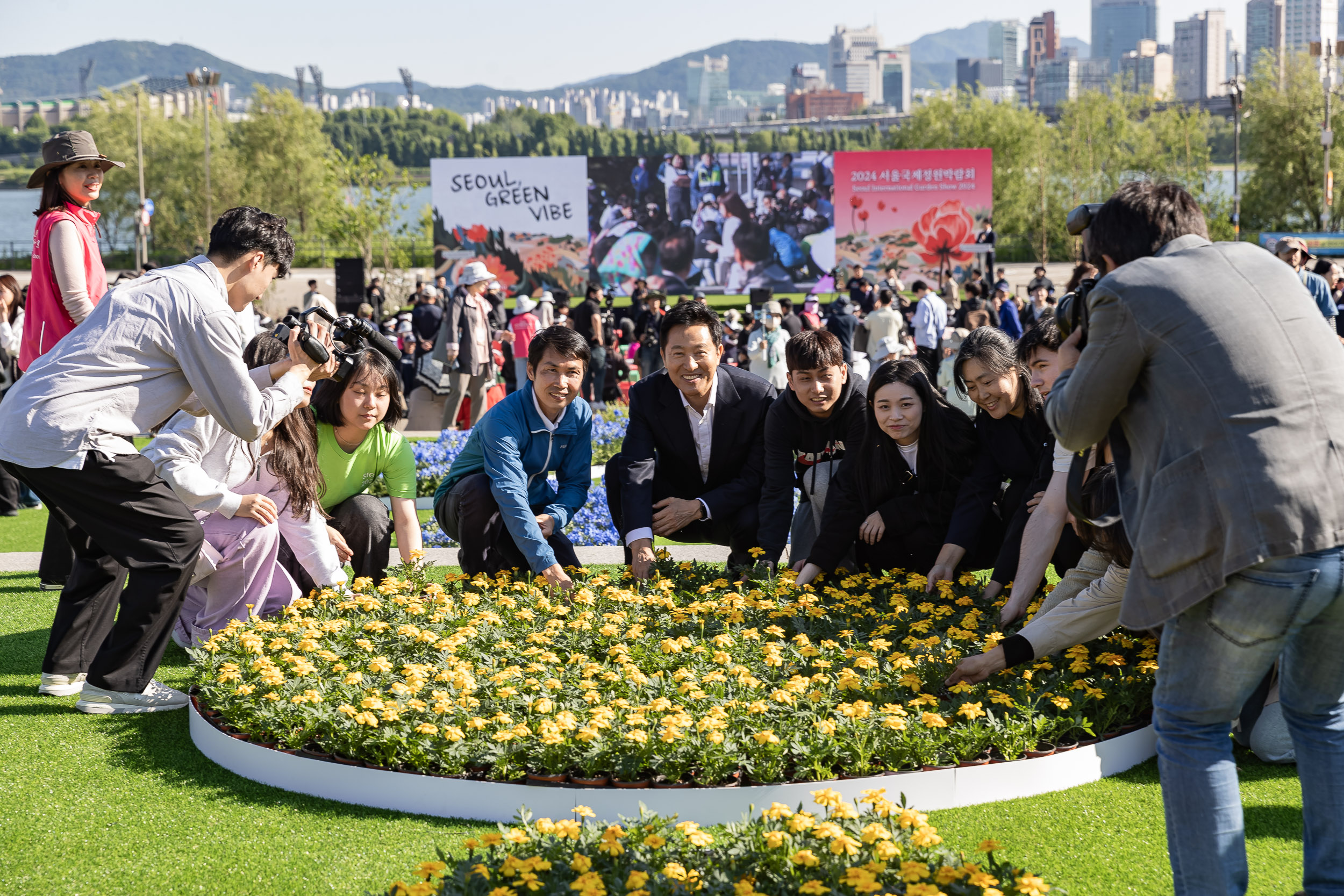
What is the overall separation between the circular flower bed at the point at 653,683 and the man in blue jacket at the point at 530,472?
42 centimetres

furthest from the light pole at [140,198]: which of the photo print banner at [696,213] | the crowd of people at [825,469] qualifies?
the crowd of people at [825,469]

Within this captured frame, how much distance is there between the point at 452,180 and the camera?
34.0 meters

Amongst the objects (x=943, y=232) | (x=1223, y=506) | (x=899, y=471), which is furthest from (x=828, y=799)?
(x=943, y=232)

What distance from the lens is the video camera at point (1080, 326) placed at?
9.46ft

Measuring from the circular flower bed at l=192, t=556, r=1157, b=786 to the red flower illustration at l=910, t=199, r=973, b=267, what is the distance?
29824 mm

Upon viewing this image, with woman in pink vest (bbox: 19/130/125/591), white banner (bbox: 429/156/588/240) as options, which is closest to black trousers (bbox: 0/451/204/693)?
woman in pink vest (bbox: 19/130/125/591)

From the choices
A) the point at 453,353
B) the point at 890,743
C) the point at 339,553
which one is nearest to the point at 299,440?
the point at 339,553

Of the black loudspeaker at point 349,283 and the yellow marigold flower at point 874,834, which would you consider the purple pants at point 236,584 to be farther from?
the black loudspeaker at point 349,283

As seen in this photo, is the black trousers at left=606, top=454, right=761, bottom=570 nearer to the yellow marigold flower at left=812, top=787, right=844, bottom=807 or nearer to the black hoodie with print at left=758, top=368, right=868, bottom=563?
the black hoodie with print at left=758, top=368, right=868, bottom=563

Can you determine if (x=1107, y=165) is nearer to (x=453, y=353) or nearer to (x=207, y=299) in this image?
(x=453, y=353)

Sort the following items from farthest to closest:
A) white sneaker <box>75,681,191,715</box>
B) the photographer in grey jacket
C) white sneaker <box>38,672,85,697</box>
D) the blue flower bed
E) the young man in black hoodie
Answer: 1. the blue flower bed
2. the young man in black hoodie
3. white sneaker <box>38,672,85,697</box>
4. white sneaker <box>75,681,191,715</box>
5. the photographer in grey jacket

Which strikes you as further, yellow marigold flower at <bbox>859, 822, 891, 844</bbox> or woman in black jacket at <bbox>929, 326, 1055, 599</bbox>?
woman in black jacket at <bbox>929, 326, 1055, 599</bbox>

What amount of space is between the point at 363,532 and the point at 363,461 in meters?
0.35

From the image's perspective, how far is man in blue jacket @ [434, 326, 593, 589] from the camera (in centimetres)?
561
